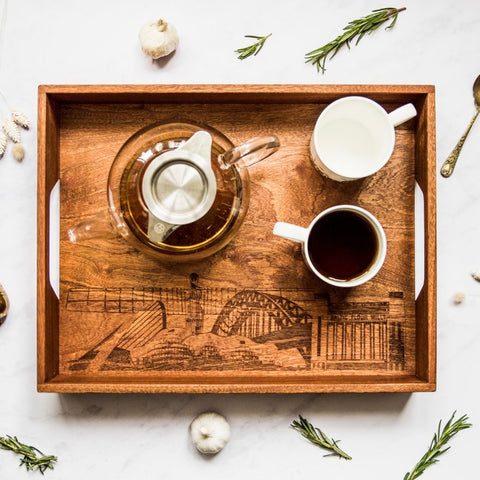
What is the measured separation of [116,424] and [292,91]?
636 mm

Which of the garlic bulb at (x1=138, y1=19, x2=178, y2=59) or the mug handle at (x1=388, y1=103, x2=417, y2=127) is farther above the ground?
the garlic bulb at (x1=138, y1=19, x2=178, y2=59)

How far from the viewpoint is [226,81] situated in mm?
885

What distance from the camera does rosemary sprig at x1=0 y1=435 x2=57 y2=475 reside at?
2.92 feet

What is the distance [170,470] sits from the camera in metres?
0.91

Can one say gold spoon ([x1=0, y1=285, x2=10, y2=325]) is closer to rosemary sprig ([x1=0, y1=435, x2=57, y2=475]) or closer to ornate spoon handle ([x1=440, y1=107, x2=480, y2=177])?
rosemary sprig ([x1=0, y1=435, x2=57, y2=475])

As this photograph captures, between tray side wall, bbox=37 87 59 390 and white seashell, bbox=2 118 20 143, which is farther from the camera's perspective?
white seashell, bbox=2 118 20 143

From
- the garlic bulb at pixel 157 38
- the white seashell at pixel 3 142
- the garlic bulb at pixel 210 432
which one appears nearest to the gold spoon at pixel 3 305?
the white seashell at pixel 3 142

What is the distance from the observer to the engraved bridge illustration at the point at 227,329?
0.81 m

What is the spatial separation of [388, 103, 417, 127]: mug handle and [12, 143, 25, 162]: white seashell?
1.99ft

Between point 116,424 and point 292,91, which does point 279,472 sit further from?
point 292,91

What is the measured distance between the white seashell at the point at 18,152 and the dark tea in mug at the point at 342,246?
51 centimetres

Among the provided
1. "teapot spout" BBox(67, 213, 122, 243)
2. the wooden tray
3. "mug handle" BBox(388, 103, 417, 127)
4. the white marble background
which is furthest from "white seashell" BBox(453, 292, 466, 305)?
"teapot spout" BBox(67, 213, 122, 243)

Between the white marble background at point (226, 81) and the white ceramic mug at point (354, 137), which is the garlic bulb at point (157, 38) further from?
the white ceramic mug at point (354, 137)

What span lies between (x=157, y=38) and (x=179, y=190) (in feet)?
1.10
